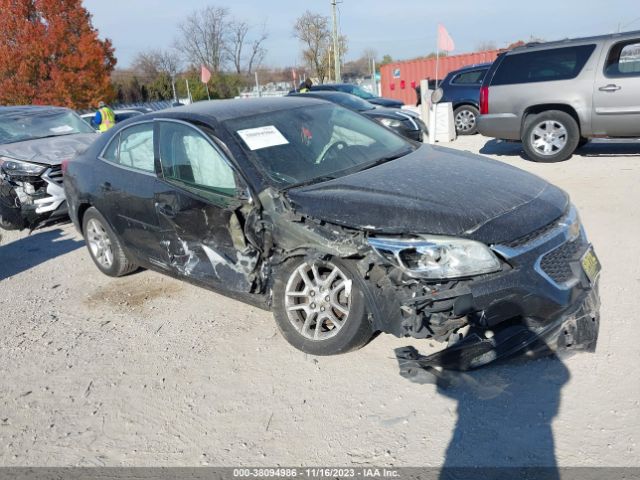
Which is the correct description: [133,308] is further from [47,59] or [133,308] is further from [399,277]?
[47,59]

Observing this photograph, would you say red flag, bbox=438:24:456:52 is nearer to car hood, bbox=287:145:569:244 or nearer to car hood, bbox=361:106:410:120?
car hood, bbox=361:106:410:120

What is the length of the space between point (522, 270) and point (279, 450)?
5.17ft

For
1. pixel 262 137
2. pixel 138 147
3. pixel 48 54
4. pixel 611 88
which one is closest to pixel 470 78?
pixel 611 88

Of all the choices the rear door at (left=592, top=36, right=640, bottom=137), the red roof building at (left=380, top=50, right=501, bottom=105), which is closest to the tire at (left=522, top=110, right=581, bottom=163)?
the rear door at (left=592, top=36, right=640, bottom=137)

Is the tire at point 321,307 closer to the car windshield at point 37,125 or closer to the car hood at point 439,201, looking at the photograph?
the car hood at point 439,201

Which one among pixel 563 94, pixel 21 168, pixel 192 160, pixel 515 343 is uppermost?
pixel 563 94

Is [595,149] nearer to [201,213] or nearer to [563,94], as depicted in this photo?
[563,94]

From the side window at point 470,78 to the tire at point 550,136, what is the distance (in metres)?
5.15

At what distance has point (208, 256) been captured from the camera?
3928 millimetres

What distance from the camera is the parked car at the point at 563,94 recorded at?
26.5 feet

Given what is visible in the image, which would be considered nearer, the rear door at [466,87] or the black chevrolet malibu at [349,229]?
the black chevrolet malibu at [349,229]

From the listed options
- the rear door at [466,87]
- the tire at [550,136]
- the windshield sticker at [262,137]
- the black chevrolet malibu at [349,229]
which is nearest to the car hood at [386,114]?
the tire at [550,136]

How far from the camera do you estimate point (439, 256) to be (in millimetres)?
2961

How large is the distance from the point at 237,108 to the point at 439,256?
222cm
